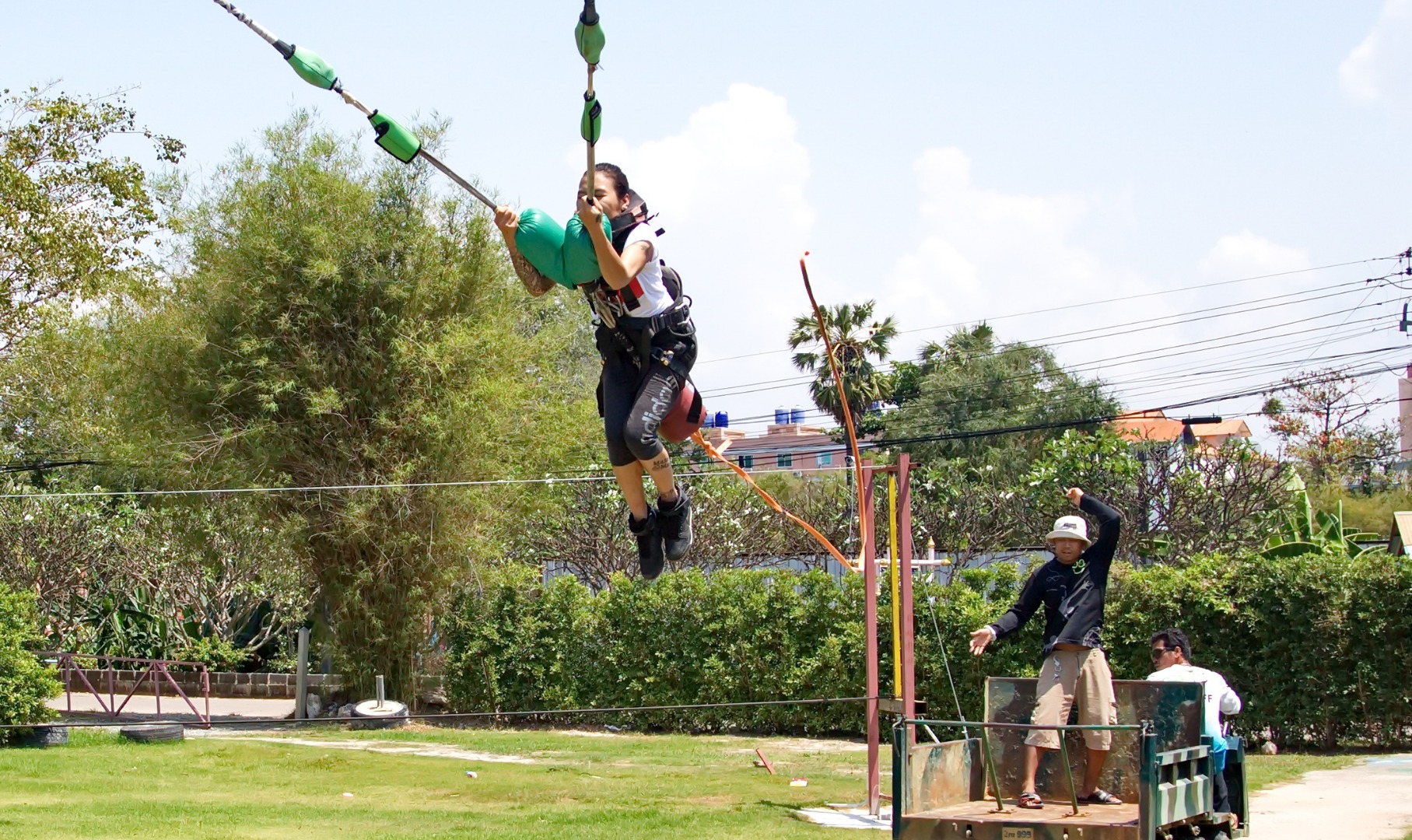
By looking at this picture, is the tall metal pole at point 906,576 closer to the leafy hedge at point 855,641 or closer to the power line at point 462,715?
the power line at point 462,715

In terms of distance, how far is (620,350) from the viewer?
5.48 metres

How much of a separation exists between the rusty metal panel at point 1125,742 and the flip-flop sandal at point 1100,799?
0.11 metres

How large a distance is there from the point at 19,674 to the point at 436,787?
18.8 ft

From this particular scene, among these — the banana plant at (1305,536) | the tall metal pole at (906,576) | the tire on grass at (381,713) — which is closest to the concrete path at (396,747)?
the tire on grass at (381,713)

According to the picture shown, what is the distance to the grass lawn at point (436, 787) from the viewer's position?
978 cm

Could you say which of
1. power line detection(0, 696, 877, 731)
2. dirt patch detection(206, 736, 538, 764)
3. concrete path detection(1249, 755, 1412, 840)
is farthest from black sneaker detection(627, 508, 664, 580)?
dirt patch detection(206, 736, 538, 764)

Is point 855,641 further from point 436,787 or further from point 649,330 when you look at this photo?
point 649,330

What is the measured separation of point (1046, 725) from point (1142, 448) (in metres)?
19.3

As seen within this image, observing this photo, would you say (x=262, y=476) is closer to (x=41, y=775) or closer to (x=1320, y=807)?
(x=41, y=775)

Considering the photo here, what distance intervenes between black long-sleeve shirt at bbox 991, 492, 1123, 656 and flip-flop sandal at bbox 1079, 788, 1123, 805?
730 mm


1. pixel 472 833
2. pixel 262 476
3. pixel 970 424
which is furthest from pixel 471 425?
pixel 970 424

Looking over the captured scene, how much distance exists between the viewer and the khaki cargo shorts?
703 centimetres

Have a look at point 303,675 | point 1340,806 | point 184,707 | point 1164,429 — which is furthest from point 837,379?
point 1164,429

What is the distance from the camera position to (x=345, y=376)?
1884 cm
